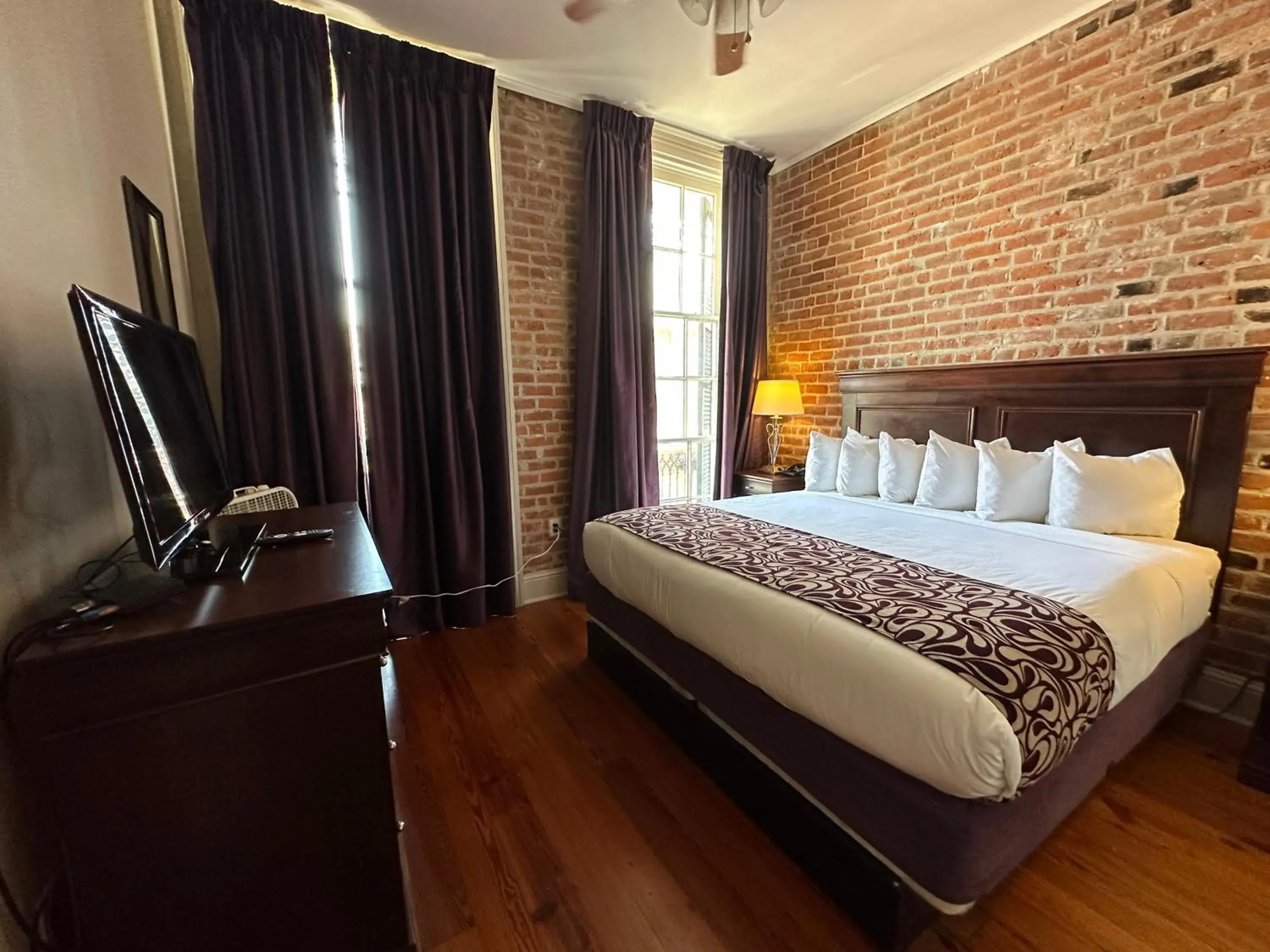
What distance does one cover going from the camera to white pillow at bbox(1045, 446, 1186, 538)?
2006 mm

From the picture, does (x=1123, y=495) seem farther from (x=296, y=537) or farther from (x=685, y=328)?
(x=296, y=537)

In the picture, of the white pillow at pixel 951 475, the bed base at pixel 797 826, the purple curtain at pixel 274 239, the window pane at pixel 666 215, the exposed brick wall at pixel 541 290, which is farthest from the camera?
the window pane at pixel 666 215

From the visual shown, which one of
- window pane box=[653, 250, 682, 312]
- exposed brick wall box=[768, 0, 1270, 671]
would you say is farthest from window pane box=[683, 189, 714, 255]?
exposed brick wall box=[768, 0, 1270, 671]

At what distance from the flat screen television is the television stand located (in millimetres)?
58

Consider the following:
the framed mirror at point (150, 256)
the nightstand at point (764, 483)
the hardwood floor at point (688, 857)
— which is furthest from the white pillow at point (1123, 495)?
the framed mirror at point (150, 256)

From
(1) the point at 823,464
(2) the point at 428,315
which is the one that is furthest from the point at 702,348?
(2) the point at 428,315

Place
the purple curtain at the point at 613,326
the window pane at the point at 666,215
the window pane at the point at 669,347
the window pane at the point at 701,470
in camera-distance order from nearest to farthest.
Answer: the purple curtain at the point at 613,326
the window pane at the point at 666,215
the window pane at the point at 669,347
the window pane at the point at 701,470

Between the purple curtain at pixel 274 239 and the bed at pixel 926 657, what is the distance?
1413 millimetres

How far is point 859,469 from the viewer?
2.94 meters

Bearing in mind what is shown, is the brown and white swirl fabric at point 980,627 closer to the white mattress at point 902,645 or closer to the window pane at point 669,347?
the white mattress at point 902,645

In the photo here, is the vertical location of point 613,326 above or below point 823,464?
above

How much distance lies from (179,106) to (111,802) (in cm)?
262

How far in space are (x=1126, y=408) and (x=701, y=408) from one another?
235 centimetres

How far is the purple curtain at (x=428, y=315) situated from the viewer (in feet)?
7.92
